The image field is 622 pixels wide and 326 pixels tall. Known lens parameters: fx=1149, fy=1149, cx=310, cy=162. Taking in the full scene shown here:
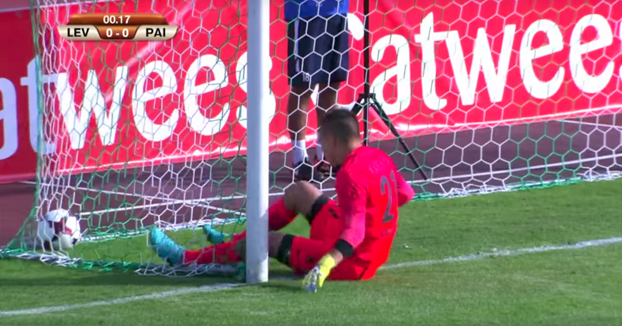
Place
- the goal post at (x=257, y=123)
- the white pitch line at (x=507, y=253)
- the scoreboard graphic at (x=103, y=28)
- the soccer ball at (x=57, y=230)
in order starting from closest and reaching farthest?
the goal post at (x=257, y=123), the white pitch line at (x=507, y=253), the soccer ball at (x=57, y=230), the scoreboard graphic at (x=103, y=28)

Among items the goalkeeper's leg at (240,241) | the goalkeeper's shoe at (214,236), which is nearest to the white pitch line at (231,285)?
the goalkeeper's leg at (240,241)

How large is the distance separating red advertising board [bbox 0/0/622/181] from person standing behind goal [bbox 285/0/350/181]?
Result: 0.82 feet

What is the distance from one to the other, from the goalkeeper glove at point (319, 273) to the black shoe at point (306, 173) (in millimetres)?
3251

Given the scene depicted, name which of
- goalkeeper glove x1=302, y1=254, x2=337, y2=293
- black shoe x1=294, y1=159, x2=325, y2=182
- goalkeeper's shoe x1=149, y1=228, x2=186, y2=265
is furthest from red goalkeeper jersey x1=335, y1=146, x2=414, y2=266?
black shoe x1=294, y1=159, x2=325, y2=182

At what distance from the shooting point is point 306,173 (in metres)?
8.71

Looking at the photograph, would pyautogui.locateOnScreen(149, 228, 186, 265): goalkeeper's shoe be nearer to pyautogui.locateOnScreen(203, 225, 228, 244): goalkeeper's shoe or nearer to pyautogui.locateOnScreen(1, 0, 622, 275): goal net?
pyautogui.locateOnScreen(1, 0, 622, 275): goal net

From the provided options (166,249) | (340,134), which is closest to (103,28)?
(166,249)

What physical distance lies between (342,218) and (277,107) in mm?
4238

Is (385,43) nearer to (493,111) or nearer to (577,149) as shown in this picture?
(493,111)

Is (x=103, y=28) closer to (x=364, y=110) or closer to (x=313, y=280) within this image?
(x=364, y=110)

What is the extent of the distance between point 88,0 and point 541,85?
184 inches

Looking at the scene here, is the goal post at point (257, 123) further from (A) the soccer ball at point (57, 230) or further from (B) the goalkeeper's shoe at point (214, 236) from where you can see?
(A) the soccer ball at point (57, 230)

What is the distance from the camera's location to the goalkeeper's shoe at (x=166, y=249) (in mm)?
6113

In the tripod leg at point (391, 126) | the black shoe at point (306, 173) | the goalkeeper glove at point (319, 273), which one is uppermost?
the tripod leg at point (391, 126)
